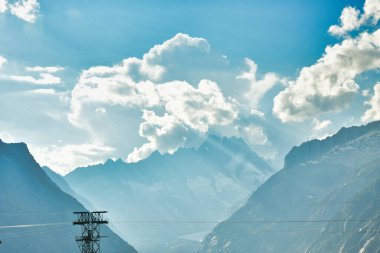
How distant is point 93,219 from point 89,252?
9148 millimetres

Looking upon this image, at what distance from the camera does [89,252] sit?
420 ft

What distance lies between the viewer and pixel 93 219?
438 ft

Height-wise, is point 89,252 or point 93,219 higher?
point 93,219
